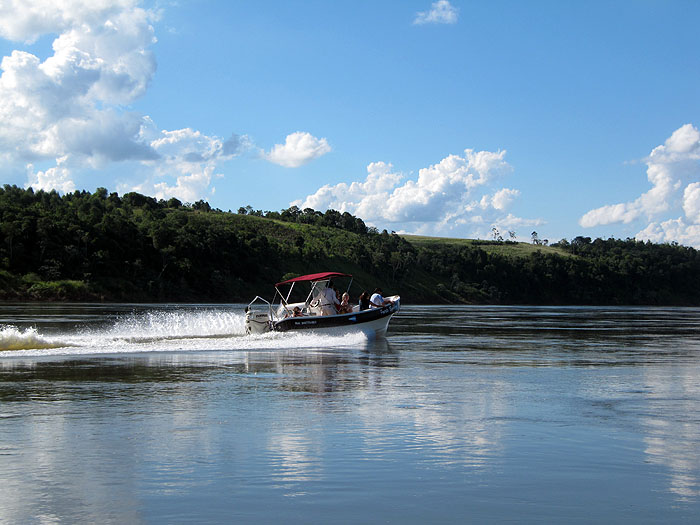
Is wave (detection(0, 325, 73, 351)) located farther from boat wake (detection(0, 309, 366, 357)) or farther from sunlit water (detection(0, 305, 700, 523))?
sunlit water (detection(0, 305, 700, 523))

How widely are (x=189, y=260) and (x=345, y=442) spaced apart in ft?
390

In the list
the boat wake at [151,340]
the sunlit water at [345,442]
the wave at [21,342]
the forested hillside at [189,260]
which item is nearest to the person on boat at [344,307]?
the boat wake at [151,340]

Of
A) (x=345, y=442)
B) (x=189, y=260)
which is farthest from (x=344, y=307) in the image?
(x=189, y=260)

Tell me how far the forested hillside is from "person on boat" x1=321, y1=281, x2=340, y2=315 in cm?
7201

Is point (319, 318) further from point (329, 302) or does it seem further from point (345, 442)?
point (345, 442)

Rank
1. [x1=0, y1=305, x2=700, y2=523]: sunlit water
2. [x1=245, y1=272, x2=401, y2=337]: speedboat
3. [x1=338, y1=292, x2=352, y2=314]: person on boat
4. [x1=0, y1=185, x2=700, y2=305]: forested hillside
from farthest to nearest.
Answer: [x1=0, y1=185, x2=700, y2=305]: forested hillside, [x1=338, y1=292, x2=352, y2=314]: person on boat, [x1=245, y1=272, x2=401, y2=337]: speedboat, [x1=0, y1=305, x2=700, y2=523]: sunlit water

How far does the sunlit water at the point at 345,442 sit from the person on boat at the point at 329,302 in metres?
13.3

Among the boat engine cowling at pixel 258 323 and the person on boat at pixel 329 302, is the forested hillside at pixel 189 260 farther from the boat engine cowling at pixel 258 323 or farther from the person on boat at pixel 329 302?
the person on boat at pixel 329 302

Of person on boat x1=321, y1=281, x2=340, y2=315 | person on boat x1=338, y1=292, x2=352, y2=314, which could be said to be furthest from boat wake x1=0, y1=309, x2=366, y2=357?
person on boat x1=338, y1=292, x2=352, y2=314

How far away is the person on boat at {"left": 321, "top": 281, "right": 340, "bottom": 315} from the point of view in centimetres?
3869

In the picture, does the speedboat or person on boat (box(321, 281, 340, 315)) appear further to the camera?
person on boat (box(321, 281, 340, 315))

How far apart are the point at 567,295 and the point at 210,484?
7733 inches

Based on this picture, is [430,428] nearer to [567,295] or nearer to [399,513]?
[399,513]

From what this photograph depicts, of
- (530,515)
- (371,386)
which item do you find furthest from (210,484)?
(371,386)
